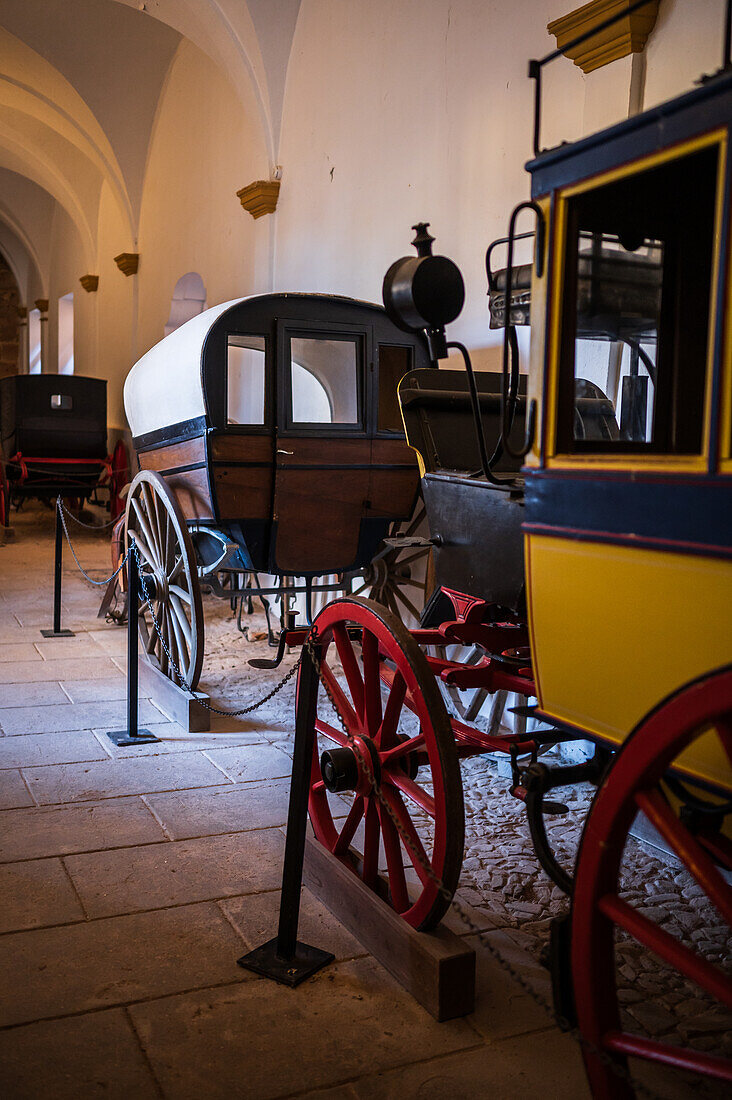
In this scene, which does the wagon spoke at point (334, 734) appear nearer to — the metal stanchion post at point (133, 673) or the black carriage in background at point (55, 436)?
the metal stanchion post at point (133, 673)

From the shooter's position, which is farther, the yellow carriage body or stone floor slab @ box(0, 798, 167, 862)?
stone floor slab @ box(0, 798, 167, 862)

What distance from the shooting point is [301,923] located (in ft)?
9.16

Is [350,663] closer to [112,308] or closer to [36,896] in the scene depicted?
[36,896]

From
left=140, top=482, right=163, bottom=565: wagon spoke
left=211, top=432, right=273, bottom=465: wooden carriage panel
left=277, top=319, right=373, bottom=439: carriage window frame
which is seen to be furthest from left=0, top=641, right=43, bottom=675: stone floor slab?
left=277, top=319, right=373, bottom=439: carriage window frame

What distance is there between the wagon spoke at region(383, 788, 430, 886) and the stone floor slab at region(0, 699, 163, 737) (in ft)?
7.91

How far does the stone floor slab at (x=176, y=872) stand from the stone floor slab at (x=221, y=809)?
3.8 inches

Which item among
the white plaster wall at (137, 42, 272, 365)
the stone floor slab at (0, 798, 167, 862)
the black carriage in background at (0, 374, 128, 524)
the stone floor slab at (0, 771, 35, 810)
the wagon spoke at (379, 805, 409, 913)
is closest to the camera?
the wagon spoke at (379, 805, 409, 913)

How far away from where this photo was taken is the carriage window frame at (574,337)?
173 cm

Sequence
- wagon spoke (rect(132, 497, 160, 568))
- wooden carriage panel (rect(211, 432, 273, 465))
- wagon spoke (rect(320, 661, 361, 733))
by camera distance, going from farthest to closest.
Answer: wagon spoke (rect(132, 497, 160, 568)), wooden carriage panel (rect(211, 432, 273, 465)), wagon spoke (rect(320, 661, 361, 733))

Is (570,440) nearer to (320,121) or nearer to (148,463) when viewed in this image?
(148,463)

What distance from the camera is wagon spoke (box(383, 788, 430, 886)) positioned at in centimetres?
231

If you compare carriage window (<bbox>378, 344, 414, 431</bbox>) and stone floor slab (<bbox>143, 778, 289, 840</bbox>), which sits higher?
carriage window (<bbox>378, 344, 414, 431</bbox>)

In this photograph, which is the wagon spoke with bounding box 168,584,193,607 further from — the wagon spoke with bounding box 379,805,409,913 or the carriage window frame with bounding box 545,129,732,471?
the carriage window frame with bounding box 545,129,732,471

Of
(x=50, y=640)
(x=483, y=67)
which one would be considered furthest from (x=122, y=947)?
(x=483, y=67)
